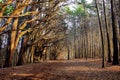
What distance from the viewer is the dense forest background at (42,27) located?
59.4 feet

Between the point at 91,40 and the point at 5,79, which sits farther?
the point at 91,40

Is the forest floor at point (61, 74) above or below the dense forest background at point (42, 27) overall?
below

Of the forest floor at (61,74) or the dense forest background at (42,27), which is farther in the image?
the dense forest background at (42,27)

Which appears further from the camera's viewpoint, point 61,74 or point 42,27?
point 42,27

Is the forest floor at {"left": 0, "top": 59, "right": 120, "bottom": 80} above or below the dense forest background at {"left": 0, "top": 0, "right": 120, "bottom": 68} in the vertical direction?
below

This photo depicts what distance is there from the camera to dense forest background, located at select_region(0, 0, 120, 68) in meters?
18.1

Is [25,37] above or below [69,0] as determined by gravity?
below

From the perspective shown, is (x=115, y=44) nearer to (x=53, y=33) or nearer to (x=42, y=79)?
(x=42, y=79)

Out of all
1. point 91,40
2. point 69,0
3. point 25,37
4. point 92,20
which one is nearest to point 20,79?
point 69,0

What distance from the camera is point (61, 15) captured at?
3262 centimetres

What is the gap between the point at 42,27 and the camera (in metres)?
29.7

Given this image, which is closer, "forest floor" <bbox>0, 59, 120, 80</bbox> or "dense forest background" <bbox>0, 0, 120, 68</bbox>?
"forest floor" <bbox>0, 59, 120, 80</bbox>

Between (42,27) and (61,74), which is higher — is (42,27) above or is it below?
above

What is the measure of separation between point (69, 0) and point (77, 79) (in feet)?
41.3
